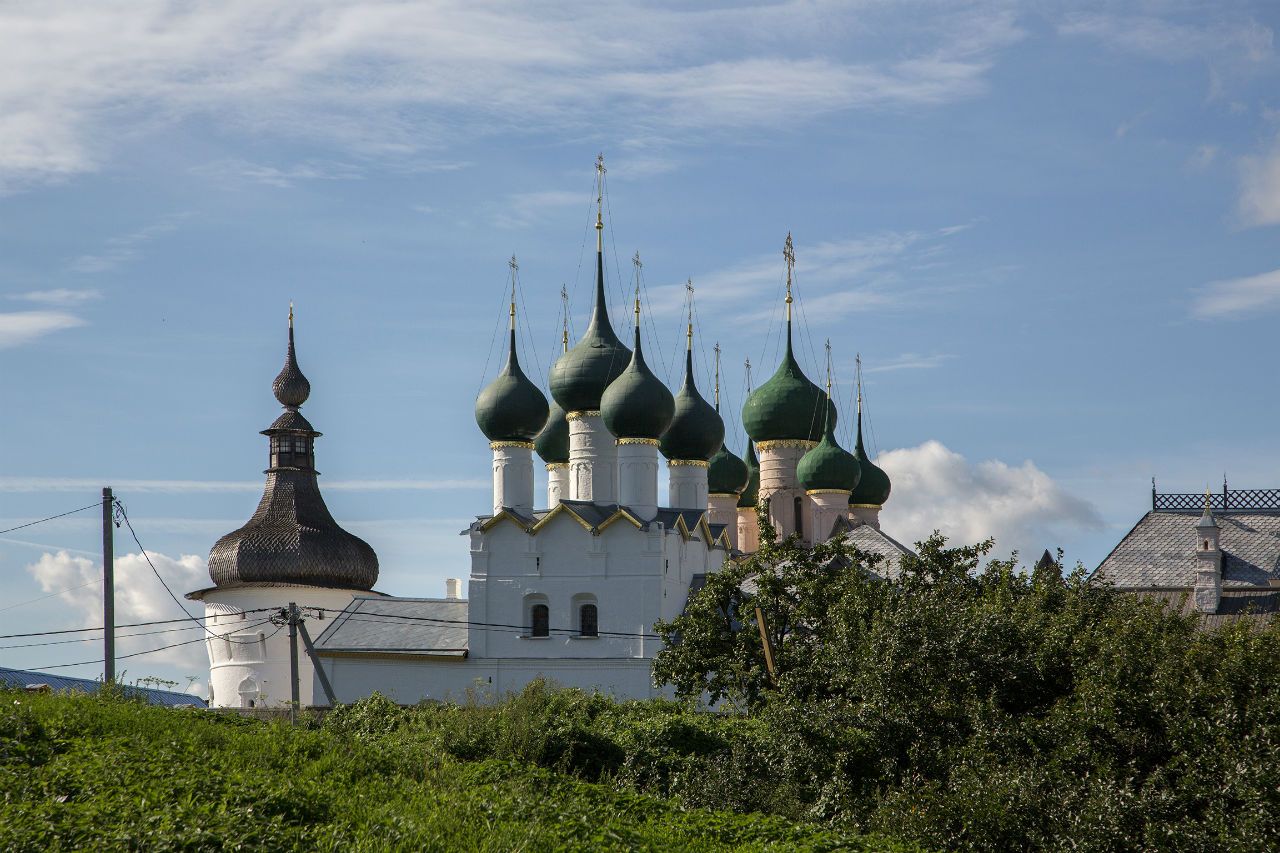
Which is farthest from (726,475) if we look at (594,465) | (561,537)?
(561,537)

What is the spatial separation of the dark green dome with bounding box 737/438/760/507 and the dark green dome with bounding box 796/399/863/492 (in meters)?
2.15

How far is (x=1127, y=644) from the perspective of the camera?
44.5ft

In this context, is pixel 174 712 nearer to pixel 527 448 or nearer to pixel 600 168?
pixel 527 448

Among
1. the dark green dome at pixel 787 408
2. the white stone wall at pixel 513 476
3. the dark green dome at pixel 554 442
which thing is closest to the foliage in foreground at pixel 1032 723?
the white stone wall at pixel 513 476

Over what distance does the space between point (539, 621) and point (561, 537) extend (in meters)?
1.85

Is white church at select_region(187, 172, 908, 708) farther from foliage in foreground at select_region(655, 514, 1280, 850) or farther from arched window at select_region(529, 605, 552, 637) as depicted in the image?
foliage in foreground at select_region(655, 514, 1280, 850)

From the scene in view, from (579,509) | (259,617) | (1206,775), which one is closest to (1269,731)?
(1206,775)

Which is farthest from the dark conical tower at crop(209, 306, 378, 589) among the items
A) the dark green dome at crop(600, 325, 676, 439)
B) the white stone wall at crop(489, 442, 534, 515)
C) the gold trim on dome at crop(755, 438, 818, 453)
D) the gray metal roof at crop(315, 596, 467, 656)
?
the gold trim on dome at crop(755, 438, 818, 453)

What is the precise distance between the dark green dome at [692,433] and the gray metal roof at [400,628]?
675cm

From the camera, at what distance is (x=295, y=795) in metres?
10.5

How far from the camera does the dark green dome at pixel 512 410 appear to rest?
110ft

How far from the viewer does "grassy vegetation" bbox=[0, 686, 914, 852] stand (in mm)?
9438

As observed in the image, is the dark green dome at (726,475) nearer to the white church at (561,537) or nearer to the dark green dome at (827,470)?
the white church at (561,537)

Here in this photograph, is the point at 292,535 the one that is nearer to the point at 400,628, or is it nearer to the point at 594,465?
the point at 400,628
